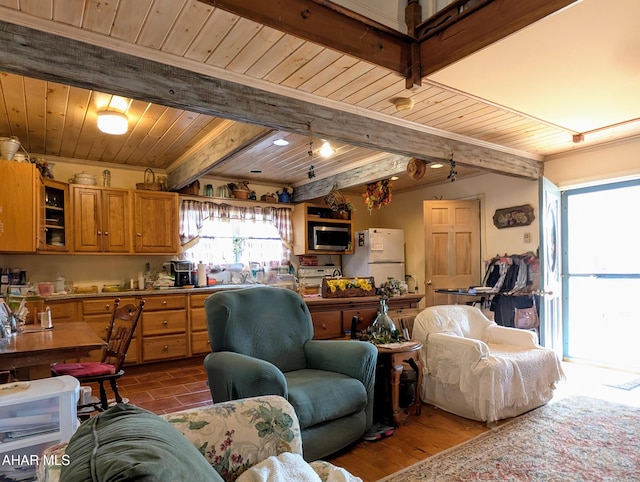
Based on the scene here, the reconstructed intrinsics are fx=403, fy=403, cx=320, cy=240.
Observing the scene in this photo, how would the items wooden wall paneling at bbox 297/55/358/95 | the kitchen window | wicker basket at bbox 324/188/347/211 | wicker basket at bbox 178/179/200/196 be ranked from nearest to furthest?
wooden wall paneling at bbox 297/55/358/95 < wicker basket at bbox 324/188/347/211 < wicker basket at bbox 178/179/200/196 < the kitchen window

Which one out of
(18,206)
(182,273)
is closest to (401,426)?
(182,273)

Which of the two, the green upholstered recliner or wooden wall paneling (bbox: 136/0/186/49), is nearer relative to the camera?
wooden wall paneling (bbox: 136/0/186/49)

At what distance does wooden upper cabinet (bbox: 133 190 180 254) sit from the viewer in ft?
16.0

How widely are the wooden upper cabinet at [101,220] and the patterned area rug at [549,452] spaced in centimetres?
398

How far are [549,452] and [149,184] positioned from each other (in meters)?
4.75

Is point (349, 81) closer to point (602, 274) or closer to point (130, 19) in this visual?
point (130, 19)

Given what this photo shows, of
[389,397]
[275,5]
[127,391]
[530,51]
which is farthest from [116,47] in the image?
[127,391]

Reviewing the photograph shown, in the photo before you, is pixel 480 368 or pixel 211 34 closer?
pixel 211 34

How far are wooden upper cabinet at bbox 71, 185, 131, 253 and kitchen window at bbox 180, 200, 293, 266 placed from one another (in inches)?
29.7

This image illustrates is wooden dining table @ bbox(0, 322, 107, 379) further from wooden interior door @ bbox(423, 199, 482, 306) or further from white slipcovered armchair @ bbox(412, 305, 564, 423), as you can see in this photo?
wooden interior door @ bbox(423, 199, 482, 306)

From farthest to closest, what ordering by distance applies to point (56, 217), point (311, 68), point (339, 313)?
point (56, 217), point (339, 313), point (311, 68)

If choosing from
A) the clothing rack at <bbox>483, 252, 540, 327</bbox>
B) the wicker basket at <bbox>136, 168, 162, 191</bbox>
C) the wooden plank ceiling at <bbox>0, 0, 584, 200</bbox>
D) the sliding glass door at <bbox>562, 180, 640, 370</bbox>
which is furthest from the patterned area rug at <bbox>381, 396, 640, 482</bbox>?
the wicker basket at <bbox>136, 168, 162, 191</bbox>

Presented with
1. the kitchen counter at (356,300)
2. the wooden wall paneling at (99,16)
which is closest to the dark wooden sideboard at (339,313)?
the kitchen counter at (356,300)

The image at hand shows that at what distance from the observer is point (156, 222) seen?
16.3ft
